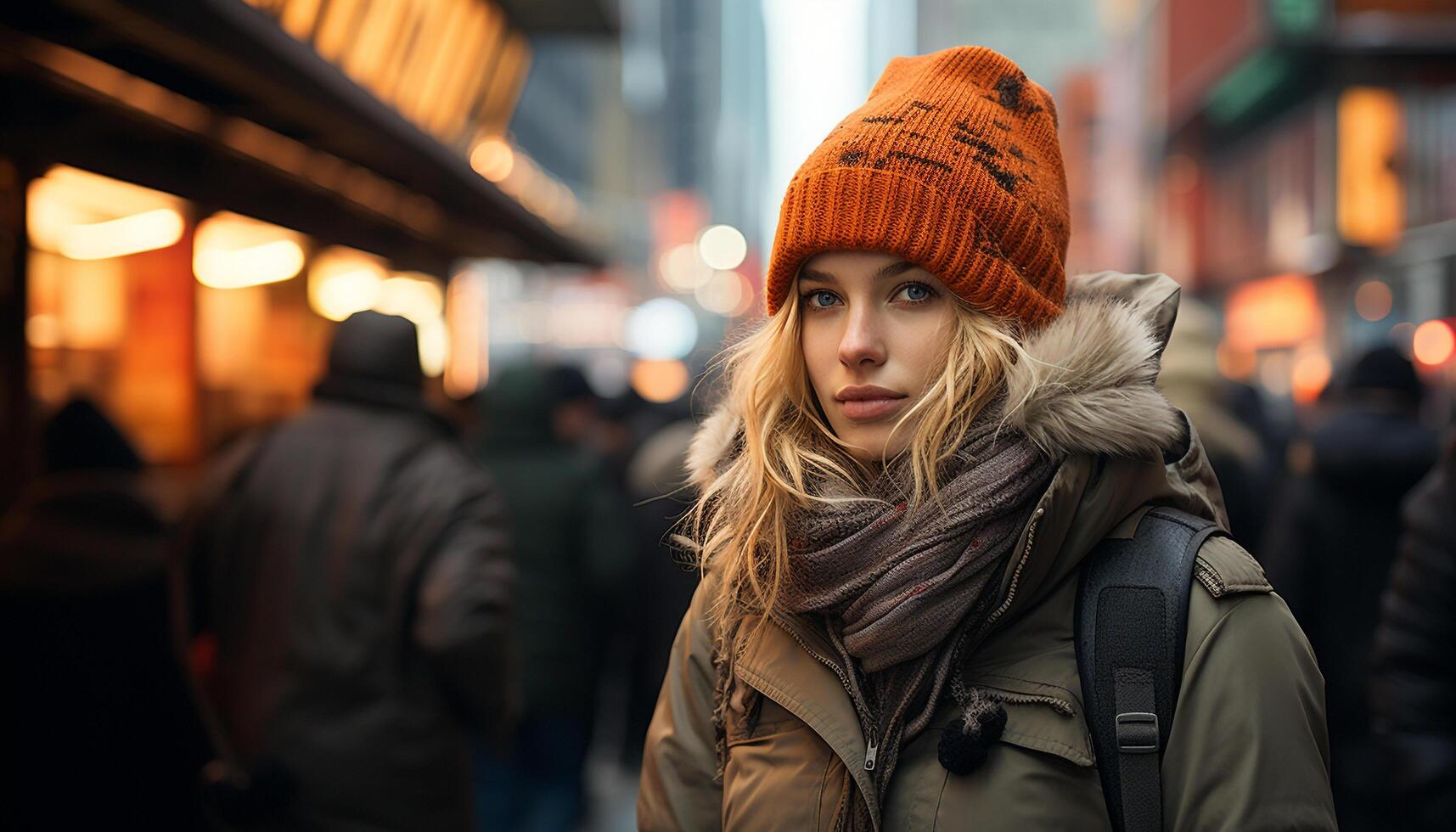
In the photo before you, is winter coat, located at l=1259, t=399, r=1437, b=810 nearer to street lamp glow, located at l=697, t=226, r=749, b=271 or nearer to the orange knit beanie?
the orange knit beanie

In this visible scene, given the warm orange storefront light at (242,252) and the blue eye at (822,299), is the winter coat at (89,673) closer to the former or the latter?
the blue eye at (822,299)

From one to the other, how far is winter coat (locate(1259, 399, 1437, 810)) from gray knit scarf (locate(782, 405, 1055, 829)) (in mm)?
3301

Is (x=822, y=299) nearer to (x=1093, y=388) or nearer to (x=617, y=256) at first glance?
(x=1093, y=388)

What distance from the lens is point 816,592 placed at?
2.15m

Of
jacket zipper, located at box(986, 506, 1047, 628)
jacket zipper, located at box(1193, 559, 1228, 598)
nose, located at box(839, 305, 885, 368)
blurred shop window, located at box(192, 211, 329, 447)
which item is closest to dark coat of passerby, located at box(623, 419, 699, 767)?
blurred shop window, located at box(192, 211, 329, 447)

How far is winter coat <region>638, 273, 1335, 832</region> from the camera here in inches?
71.5

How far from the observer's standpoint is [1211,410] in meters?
4.79

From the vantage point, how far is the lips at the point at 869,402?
2.25 meters

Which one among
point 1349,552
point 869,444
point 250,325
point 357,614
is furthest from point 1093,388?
point 250,325

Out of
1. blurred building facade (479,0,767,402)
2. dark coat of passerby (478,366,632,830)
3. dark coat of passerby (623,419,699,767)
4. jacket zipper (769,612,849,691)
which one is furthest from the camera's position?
blurred building facade (479,0,767,402)

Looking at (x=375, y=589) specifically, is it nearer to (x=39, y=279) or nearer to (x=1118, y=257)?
(x=39, y=279)

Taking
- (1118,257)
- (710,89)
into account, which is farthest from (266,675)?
(710,89)

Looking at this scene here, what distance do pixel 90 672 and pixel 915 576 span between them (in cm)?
321

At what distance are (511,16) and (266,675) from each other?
42.3ft
